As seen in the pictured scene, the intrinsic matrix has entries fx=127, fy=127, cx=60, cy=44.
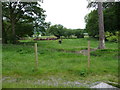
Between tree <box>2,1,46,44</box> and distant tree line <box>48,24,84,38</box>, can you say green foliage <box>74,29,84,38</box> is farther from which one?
tree <box>2,1,46,44</box>

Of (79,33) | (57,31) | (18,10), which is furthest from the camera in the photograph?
(79,33)

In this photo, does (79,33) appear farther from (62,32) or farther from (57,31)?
(57,31)

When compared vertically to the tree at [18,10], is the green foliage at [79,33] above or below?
below

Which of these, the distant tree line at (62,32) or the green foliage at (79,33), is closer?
the green foliage at (79,33)

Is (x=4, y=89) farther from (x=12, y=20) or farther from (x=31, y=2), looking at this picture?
(x=12, y=20)

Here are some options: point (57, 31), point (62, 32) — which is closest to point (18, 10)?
point (57, 31)

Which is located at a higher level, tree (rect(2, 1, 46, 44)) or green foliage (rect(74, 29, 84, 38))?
tree (rect(2, 1, 46, 44))

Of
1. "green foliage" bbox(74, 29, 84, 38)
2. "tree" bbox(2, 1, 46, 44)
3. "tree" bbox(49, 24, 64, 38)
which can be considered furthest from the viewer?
"tree" bbox(49, 24, 64, 38)

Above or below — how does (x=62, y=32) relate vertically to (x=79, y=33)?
above

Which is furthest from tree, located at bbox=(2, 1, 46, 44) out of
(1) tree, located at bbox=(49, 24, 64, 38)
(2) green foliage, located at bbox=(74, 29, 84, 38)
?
(2) green foliage, located at bbox=(74, 29, 84, 38)

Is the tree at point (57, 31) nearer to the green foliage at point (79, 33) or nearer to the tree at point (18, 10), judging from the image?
the green foliage at point (79, 33)

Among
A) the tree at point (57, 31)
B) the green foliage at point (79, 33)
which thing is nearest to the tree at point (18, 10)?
the tree at point (57, 31)

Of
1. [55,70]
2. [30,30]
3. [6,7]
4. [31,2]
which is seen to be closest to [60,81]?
[55,70]

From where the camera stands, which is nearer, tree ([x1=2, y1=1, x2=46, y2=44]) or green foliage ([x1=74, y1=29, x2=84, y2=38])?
tree ([x1=2, y1=1, x2=46, y2=44])
